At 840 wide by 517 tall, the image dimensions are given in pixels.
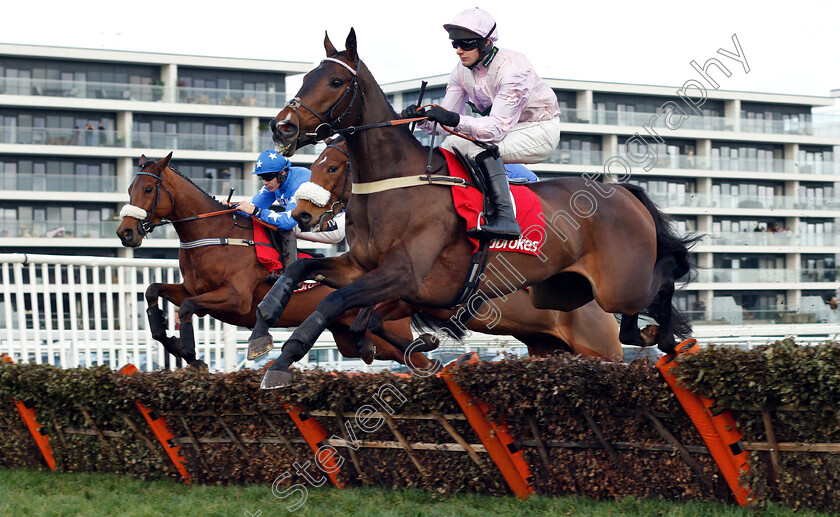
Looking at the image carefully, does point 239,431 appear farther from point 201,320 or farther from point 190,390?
point 201,320

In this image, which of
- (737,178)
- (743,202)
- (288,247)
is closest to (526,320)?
(288,247)

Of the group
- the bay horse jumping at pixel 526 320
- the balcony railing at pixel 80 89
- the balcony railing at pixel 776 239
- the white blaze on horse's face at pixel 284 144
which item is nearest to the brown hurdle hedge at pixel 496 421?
the bay horse jumping at pixel 526 320

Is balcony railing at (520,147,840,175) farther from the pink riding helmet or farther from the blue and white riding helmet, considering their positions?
the pink riding helmet

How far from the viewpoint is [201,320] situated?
9.76 meters

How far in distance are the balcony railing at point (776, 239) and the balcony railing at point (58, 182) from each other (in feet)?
85.0

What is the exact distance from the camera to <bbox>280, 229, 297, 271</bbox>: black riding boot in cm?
707

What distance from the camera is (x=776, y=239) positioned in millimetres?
42562

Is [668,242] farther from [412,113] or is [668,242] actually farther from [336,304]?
[336,304]

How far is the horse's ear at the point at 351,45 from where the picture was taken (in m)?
4.37

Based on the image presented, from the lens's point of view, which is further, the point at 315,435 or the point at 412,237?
the point at 315,435

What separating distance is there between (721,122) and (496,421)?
42.2 meters

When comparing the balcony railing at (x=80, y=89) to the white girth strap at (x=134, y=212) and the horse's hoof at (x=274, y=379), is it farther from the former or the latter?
the horse's hoof at (x=274, y=379)

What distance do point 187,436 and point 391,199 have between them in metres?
1.94

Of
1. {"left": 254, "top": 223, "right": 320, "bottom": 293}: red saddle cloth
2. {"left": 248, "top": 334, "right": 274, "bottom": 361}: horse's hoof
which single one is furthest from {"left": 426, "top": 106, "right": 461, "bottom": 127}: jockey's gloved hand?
{"left": 254, "top": 223, "right": 320, "bottom": 293}: red saddle cloth
